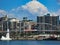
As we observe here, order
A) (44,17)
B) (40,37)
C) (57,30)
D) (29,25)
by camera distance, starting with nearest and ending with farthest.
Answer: (40,37), (57,30), (29,25), (44,17)

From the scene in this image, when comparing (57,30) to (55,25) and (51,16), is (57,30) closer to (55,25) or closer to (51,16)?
(55,25)

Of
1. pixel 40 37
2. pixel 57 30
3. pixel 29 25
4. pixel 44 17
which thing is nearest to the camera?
pixel 40 37

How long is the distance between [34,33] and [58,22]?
5305 mm

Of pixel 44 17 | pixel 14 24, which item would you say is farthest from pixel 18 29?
pixel 44 17

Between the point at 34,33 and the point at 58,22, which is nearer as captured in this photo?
the point at 34,33

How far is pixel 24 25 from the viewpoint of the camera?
34.8m

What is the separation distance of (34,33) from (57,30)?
9.99 ft

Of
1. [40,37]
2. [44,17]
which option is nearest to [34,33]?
[40,37]

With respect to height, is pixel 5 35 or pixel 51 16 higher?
pixel 51 16

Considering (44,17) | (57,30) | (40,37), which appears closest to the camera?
(40,37)

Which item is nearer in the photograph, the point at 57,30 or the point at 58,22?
the point at 57,30

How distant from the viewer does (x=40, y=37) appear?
29984 mm

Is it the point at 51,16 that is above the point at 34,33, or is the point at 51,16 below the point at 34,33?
above

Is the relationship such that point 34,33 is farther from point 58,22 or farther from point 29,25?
point 58,22
